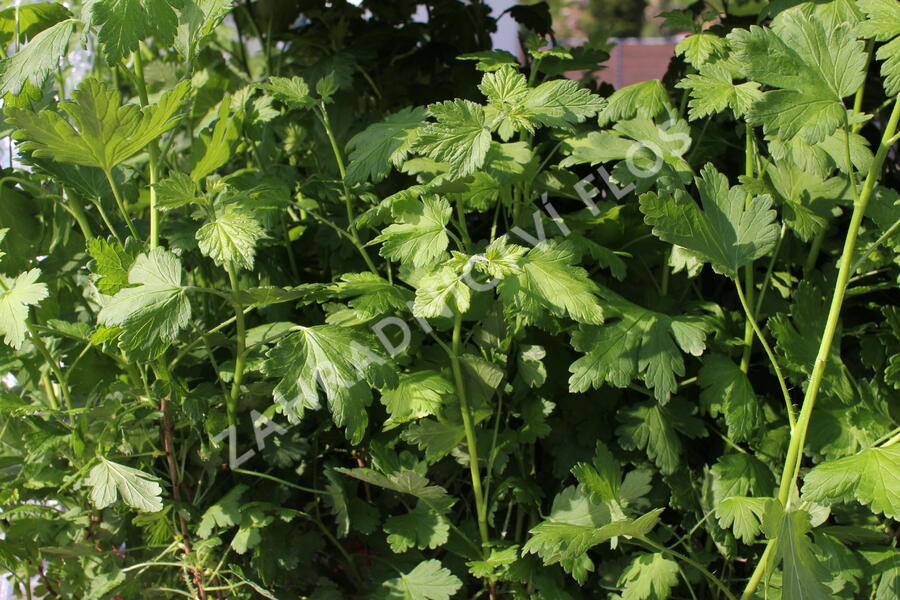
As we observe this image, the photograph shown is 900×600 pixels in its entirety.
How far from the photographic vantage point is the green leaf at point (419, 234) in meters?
0.92

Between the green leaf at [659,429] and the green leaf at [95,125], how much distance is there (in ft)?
2.31

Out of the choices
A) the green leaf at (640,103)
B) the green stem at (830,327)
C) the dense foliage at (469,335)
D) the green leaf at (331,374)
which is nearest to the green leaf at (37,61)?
the dense foliage at (469,335)

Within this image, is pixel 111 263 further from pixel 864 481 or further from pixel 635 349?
pixel 864 481

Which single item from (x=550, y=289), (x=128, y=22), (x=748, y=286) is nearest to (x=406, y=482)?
(x=550, y=289)

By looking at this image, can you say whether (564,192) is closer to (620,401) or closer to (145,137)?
(620,401)

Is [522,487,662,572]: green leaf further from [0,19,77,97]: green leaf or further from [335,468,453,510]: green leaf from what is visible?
[0,19,77,97]: green leaf

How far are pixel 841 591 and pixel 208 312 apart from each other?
95 cm

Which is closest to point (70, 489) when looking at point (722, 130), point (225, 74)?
point (225, 74)

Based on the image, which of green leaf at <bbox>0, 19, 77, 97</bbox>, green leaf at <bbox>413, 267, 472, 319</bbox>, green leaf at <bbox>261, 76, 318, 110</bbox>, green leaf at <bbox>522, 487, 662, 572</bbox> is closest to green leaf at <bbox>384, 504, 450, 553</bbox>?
green leaf at <bbox>522, 487, 662, 572</bbox>

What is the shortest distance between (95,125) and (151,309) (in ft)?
0.73

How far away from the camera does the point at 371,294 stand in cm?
94

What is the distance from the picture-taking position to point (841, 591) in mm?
978

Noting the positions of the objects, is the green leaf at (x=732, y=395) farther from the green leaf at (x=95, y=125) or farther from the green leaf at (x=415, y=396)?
the green leaf at (x=95, y=125)

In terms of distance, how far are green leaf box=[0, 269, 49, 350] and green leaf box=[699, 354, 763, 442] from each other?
0.84 meters
